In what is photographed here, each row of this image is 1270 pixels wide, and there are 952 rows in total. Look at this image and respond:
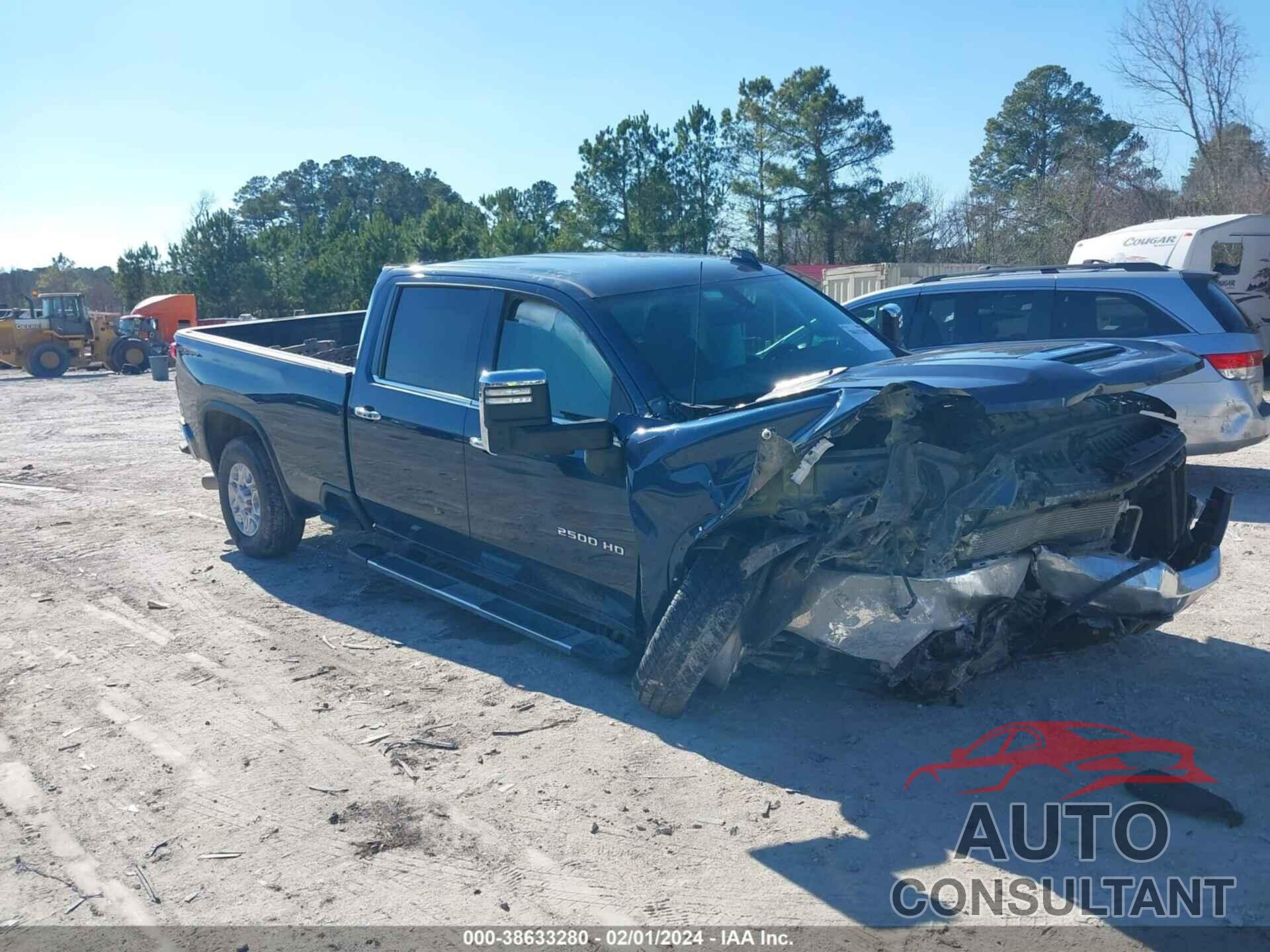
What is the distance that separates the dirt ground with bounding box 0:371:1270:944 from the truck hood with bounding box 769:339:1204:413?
4.43 ft

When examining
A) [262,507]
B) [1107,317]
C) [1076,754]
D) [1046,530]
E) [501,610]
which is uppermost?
[1107,317]

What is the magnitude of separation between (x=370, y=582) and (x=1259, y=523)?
594 cm

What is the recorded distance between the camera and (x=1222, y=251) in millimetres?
16203

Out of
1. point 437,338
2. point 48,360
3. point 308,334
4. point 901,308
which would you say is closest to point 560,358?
point 437,338

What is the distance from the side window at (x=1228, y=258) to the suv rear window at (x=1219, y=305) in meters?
8.77

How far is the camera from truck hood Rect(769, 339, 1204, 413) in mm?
3475

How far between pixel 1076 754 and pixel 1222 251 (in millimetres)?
14963

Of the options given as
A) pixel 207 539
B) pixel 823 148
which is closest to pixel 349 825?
pixel 207 539

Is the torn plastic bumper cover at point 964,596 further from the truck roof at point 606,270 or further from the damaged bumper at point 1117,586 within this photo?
the truck roof at point 606,270

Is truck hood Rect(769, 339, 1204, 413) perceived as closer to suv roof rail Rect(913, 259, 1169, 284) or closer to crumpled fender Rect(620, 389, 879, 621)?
crumpled fender Rect(620, 389, 879, 621)

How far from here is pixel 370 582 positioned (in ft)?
21.5

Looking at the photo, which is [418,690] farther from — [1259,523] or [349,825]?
[1259,523]

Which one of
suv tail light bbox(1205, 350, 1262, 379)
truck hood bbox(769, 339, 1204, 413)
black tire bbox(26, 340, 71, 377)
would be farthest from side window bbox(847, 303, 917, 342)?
black tire bbox(26, 340, 71, 377)

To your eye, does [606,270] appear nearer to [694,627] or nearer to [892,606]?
[694,627]
